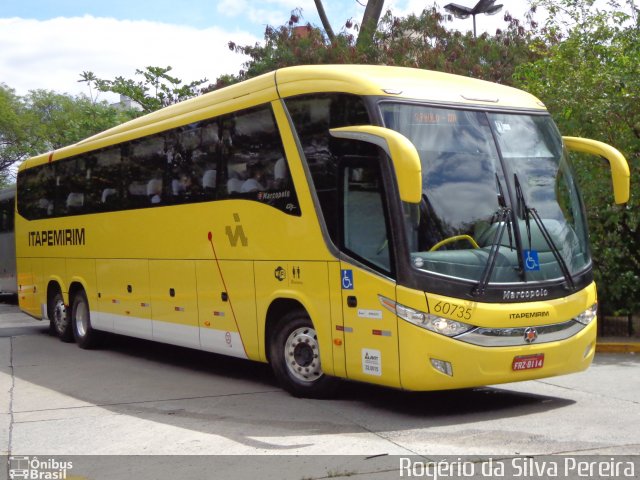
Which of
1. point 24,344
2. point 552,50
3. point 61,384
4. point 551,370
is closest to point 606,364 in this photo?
point 551,370

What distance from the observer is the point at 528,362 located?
346 inches

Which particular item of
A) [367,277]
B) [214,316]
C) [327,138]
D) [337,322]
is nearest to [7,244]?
[214,316]

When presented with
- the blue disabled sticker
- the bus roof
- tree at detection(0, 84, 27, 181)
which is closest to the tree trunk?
the bus roof

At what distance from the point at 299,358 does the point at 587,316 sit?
3068 millimetres

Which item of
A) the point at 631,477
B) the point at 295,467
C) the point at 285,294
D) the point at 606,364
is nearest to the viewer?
the point at 631,477

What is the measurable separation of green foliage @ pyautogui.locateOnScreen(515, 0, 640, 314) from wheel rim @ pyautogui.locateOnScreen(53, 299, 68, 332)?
30.4 ft

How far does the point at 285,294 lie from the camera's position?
10.1 meters

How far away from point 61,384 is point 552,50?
32.8 ft

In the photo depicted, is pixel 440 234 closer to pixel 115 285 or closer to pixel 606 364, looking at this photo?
pixel 606 364

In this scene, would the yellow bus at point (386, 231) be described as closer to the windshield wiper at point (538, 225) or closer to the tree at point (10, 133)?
the windshield wiper at point (538, 225)

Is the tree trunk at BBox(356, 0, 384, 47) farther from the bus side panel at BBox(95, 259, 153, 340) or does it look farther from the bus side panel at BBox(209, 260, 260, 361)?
the bus side panel at BBox(209, 260, 260, 361)

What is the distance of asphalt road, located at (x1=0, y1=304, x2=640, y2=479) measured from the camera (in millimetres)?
7398

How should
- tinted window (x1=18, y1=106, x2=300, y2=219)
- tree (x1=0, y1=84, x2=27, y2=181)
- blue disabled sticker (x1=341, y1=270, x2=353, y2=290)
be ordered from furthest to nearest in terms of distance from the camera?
tree (x1=0, y1=84, x2=27, y2=181) < tinted window (x1=18, y1=106, x2=300, y2=219) < blue disabled sticker (x1=341, y1=270, x2=353, y2=290)

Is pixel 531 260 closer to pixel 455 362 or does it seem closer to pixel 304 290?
pixel 455 362
